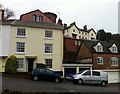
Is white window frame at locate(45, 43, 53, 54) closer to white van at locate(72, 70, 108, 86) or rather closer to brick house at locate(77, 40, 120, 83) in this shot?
brick house at locate(77, 40, 120, 83)

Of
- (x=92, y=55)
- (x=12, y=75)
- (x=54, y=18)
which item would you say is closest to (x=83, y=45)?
(x=92, y=55)

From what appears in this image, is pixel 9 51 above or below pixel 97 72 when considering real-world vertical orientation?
above

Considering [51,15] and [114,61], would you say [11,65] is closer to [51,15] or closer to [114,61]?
[114,61]

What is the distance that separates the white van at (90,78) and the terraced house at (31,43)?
373 inches

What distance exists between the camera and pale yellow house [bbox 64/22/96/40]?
8561 centimetres

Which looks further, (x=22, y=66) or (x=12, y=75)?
(x=22, y=66)

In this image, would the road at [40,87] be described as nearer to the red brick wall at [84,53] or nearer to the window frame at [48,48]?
the window frame at [48,48]

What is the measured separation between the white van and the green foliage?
874 centimetres

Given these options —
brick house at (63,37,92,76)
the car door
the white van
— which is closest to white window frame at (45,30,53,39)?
brick house at (63,37,92,76)

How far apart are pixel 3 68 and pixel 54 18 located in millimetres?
25030

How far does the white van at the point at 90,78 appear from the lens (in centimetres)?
3950

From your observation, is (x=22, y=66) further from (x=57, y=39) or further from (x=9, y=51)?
(x=57, y=39)

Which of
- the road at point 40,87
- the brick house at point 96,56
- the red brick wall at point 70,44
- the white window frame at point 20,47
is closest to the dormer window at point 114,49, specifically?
the brick house at point 96,56

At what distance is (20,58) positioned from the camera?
46.8 metres
